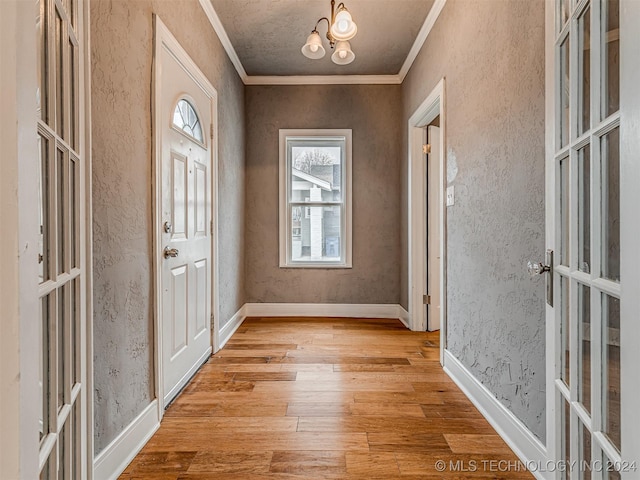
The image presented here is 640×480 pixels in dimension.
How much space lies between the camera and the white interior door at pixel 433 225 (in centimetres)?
354

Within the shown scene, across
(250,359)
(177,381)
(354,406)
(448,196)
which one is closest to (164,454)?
(177,381)

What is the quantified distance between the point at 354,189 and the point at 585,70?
3.25 meters

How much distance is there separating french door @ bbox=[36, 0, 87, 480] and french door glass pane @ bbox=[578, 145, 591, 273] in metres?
1.27

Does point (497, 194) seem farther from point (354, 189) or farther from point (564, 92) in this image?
point (354, 189)

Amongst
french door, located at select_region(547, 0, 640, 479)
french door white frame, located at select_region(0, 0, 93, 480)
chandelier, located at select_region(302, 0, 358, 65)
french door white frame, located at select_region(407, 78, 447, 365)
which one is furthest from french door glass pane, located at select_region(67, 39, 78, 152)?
french door white frame, located at select_region(407, 78, 447, 365)

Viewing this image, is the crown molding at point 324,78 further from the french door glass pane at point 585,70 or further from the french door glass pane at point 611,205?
the french door glass pane at point 611,205

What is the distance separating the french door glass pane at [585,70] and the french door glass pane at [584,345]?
0.42m

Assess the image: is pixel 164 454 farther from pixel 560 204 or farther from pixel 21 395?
pixel 560 204

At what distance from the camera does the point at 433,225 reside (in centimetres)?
357

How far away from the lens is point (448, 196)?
2.65 metres

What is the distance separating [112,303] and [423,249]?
2.76 metres

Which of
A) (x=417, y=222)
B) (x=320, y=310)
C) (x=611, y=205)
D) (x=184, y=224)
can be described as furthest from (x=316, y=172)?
(x=611, y=205)

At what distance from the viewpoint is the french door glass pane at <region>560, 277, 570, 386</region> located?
41.6 inches

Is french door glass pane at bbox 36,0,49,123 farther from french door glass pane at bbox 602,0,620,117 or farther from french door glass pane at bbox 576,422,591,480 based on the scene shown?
french door glass pane at bbox 576,422,591,480
